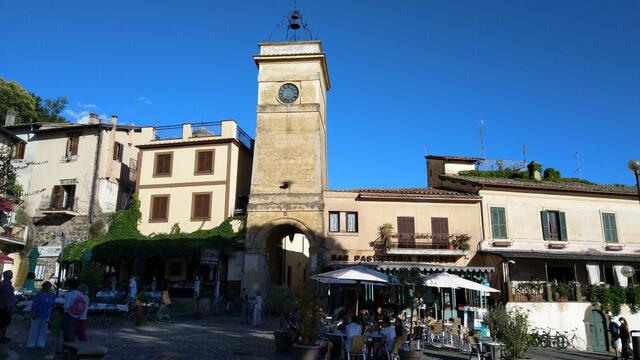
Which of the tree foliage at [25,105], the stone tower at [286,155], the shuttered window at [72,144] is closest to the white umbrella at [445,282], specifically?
the stone tower at [286,155]

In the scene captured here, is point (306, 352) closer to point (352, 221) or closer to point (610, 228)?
point (352, 221)

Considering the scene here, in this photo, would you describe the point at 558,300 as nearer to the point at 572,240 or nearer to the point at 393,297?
the point at 572,240

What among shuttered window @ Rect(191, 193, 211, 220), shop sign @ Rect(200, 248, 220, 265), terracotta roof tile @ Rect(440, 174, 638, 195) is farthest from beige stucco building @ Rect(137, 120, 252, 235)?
terracotta roof tile @ Rect(440, 174, 638, 195)

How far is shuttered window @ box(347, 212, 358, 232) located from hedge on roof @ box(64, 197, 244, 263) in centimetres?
560

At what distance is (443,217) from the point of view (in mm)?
24766

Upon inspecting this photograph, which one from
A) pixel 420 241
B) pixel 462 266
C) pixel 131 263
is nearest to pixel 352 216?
pixel 420 241

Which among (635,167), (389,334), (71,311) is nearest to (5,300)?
(71,311)

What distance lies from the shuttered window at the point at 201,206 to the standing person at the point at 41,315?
1548 centimetres

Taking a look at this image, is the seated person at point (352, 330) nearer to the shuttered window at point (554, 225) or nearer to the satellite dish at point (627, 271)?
the satellite dish at point (627, 271)

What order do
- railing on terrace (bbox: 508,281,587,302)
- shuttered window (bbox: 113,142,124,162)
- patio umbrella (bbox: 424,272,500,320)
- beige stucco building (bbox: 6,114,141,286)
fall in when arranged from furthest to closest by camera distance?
shuttered window (bbox: 113,142,124,162) < beige stucco building (bbox: 6,114,141,286) < railing on terrace (bbox: 508,281,587,302) < patio umbrella (bbox: 424,272,500,320)

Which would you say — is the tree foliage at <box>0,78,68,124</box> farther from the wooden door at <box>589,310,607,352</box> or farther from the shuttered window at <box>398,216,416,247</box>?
the wooden door at <box>589,310,607,352</box>

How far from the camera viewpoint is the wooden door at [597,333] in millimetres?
22906

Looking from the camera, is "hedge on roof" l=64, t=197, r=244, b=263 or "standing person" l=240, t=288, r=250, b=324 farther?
"hedge on roof" l=64, t=197, r=244, b=263

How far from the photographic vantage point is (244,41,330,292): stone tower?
80.3 ft
